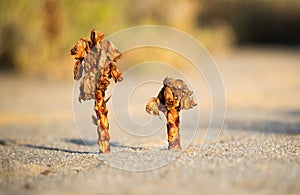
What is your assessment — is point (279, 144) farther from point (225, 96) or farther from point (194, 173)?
point (225, 96)

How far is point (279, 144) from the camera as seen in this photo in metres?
5.36

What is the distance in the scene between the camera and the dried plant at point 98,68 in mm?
4879

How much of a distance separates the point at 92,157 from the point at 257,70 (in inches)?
455

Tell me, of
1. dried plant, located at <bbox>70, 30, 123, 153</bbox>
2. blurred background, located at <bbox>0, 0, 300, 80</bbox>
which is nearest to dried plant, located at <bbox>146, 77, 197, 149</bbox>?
dried plant, located at <bbox>70, 30, 123, 153</bbox>

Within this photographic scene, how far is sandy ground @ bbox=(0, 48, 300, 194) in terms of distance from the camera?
12.6 ft

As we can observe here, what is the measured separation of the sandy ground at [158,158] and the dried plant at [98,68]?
45 centimetres

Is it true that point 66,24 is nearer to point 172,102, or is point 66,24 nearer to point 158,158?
point 172,102

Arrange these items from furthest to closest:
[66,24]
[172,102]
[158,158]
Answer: [66,24] < [172,102] < [158,158]

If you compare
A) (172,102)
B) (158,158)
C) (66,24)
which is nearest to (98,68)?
(172,102)

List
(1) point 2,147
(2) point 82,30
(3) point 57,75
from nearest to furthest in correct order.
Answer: (1) point 2,147
(2) point 82,30
(3) point 57,75

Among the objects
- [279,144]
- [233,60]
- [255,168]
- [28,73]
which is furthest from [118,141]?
[233,60]

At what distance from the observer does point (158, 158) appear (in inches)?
182

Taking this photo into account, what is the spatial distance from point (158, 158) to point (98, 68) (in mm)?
1058

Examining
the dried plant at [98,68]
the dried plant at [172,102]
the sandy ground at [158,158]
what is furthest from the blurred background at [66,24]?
the dried plant at [172,102]
